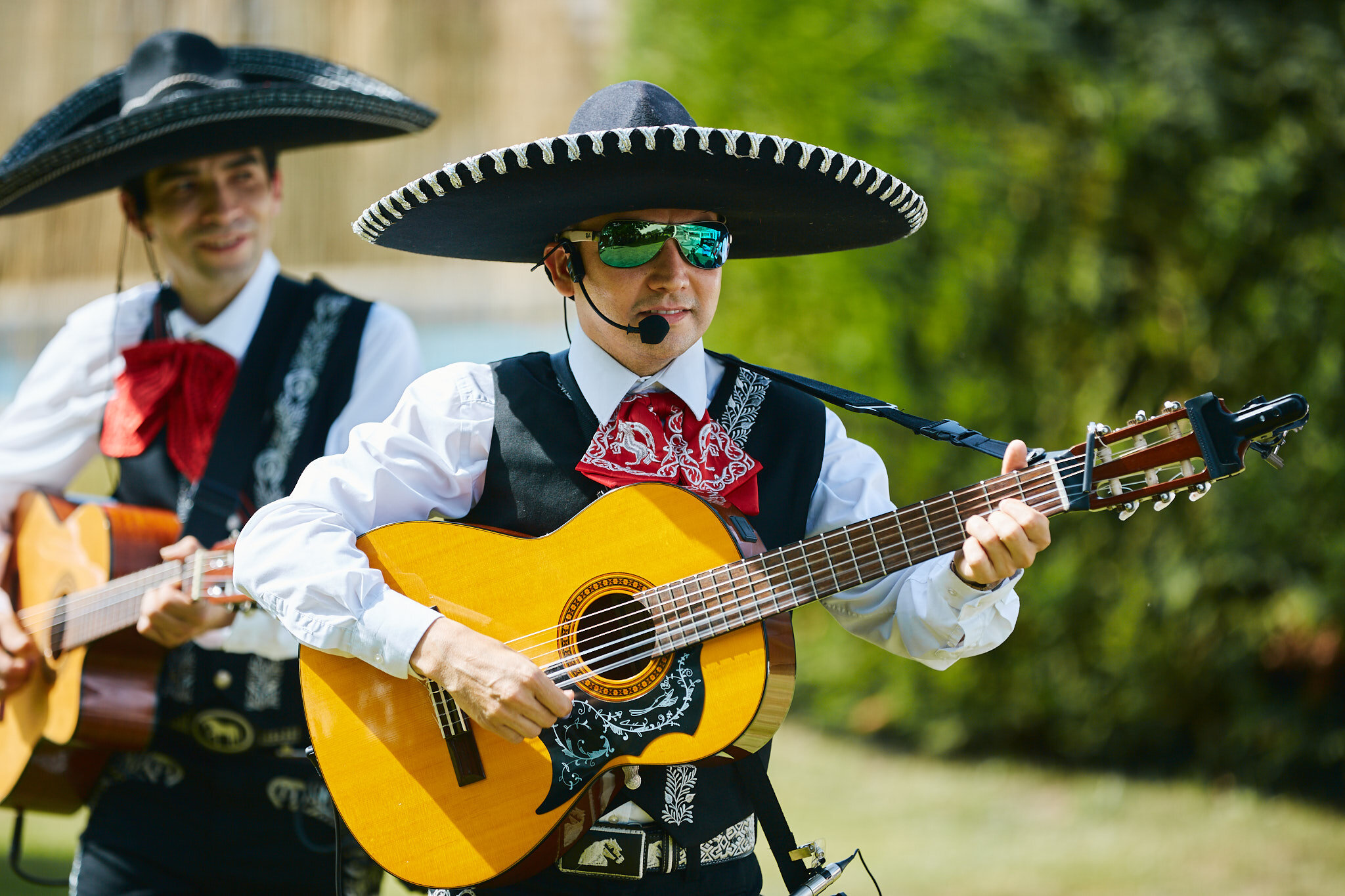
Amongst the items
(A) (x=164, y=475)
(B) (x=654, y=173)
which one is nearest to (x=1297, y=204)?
(B) (x=654, y=173)

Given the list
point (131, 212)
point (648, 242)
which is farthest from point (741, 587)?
point (131, 212)

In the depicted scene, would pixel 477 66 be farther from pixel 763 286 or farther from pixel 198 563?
pixel 198 563

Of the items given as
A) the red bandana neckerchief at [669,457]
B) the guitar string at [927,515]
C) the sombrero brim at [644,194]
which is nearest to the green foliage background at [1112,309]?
the sombrero brim at [644,194]

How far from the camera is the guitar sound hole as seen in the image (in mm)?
2027

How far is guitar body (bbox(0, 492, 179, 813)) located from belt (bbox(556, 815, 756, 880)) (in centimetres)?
128

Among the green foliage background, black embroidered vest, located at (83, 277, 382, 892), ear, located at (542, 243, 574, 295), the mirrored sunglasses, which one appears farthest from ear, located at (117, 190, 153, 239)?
the green foliage background

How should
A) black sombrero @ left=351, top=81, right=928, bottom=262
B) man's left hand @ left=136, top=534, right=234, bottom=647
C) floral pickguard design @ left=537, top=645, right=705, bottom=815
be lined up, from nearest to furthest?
black sombrero @ left=351, top=81, right=928, bottom=262 < floral pickguard design @ left=537, top=645, right=705, bottom=815 < man's left hand @ left=136, top=534, right=234, bottom=647

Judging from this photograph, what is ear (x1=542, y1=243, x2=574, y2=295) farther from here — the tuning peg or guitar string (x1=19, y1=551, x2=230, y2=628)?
the tuning peg

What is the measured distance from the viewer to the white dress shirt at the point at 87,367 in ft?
10.0

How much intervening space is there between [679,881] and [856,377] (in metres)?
3.86

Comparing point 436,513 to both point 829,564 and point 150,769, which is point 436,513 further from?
point 150,769

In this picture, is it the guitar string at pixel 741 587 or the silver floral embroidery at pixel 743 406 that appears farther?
the silver floral embroidery at pixel 743 406

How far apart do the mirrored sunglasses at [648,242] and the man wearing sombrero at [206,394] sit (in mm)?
1046

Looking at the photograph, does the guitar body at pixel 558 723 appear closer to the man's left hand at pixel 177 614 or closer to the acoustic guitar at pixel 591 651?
the acoustic guitar at pixel 591 651
